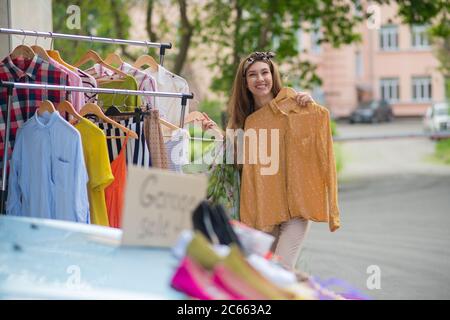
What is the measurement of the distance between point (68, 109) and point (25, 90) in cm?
29

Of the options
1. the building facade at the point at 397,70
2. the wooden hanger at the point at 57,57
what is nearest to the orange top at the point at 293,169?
the wooden hanger at the point at 57,57

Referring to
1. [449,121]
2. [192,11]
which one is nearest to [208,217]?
[192,11]

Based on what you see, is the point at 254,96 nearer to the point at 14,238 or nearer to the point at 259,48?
the point at 14,238

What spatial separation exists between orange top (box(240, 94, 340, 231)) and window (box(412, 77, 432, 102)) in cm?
5386

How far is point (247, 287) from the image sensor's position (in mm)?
3105

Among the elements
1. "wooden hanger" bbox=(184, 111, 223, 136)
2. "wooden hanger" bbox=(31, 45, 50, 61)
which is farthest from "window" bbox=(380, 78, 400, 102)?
"wooden hanger" bbox=(31, 45, 50, 61)

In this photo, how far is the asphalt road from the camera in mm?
10141

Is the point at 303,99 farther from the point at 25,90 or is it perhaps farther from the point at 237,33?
the point at 237,33

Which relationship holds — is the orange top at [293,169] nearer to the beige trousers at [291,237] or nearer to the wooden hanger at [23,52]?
the beige trousers at [291,237]

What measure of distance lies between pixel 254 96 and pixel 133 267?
3.15 metres

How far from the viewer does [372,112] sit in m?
50.7

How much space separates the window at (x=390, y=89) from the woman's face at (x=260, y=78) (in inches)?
2120

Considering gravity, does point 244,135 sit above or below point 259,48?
below

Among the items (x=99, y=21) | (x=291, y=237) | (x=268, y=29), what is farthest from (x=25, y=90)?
(x=99, y=21)
